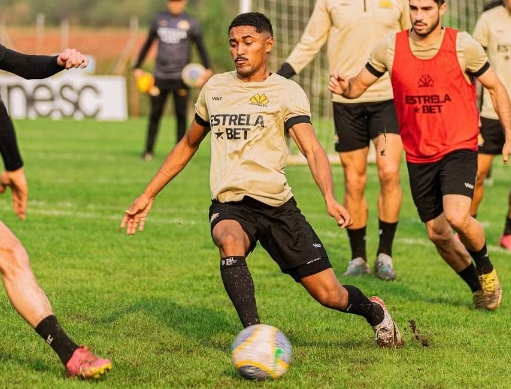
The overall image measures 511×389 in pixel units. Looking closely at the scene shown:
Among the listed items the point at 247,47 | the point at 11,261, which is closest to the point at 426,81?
the point at 247,47

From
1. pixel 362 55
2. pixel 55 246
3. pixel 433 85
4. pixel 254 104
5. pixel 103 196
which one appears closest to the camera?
pixel 254 104

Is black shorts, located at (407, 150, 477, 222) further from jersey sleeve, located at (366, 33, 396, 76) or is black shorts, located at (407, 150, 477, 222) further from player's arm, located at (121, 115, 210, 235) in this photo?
player's arm, located at (121, 115, 210, 235)

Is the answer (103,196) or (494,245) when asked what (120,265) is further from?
(103,196)

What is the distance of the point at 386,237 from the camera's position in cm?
1004

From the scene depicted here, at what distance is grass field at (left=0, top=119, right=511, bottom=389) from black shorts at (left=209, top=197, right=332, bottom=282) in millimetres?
526

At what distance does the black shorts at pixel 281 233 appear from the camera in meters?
6.64

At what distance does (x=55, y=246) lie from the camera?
431 inches

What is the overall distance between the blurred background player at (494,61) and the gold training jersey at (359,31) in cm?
144

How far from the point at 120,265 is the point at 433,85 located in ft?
11.0

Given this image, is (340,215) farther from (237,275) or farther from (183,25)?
(183,25)

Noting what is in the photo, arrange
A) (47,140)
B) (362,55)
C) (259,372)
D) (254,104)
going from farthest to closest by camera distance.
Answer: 1. (47,140)
2. (362,55)
3. (254,104)
4. (259,372)

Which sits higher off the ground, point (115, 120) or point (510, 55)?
point (510, 55)

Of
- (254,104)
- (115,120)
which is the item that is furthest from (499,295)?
(115,120)

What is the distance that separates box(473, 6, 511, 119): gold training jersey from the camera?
1127 centimetres
